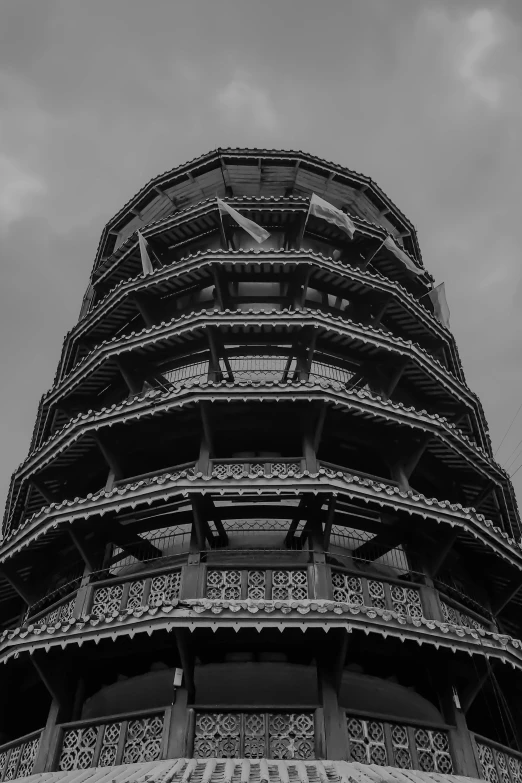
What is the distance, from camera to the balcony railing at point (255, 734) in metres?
11.5

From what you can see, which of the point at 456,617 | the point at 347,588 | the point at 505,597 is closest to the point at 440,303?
the point at 505,597

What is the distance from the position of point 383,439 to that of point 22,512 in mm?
10312

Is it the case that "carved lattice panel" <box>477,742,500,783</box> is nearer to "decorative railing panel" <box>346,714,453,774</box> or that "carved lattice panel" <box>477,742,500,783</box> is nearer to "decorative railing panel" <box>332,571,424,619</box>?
"decorative railing panel" <box>346,714,453,774</box>

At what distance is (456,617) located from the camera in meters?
14.9

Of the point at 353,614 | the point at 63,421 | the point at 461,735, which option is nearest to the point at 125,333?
the point at 63,421

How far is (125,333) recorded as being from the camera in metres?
22.2

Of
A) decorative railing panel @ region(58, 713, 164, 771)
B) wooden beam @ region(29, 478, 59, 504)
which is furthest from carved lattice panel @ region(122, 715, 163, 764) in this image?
wooden beam @ region(29, 478, 59, 504)

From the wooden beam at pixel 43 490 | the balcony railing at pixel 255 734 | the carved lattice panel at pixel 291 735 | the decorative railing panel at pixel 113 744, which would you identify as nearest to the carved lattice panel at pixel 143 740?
the decorative railing panel at pixel 113 744

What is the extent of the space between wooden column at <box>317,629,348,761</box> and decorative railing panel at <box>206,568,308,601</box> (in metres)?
1.01

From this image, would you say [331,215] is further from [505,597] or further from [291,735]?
[291,735]

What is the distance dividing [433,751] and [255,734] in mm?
3159

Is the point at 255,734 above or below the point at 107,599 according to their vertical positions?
below

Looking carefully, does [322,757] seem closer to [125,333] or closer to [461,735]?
[461,735]

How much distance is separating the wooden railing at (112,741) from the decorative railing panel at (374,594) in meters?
3.80
